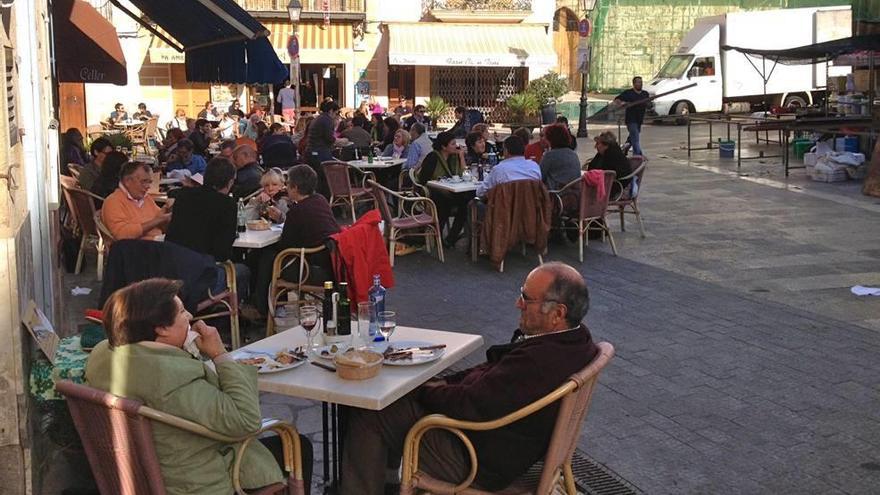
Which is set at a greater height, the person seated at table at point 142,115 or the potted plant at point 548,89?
the potted plant at point 548,89

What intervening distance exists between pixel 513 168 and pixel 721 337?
8.80 ft

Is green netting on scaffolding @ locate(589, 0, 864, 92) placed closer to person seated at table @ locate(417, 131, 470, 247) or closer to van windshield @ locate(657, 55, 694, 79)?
van windshield @ locate(657, 55, 694, 79)

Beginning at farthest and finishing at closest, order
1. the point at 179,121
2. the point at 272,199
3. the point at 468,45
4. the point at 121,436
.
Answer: the point at 468,45 < the point at 179,121 < the point at 272,199 < the point at 121,436

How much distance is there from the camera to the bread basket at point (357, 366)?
330 centimetres

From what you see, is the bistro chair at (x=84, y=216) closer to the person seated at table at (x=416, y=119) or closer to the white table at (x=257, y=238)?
the white table at (x=257, y=238)

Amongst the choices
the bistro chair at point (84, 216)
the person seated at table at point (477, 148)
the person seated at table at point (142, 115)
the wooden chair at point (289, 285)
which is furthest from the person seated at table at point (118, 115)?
the wooden chair at point (289, 285)

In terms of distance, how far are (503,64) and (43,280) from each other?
2503 centimetres

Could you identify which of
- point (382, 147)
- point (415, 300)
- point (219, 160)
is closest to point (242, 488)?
point (219, 160)

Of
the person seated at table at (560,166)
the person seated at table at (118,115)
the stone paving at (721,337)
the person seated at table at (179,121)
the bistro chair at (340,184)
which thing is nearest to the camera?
the stone paving at (721,337)

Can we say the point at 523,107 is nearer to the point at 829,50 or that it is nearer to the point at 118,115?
the point at 829,50

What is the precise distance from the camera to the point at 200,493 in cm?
287

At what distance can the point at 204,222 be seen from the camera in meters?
5.84

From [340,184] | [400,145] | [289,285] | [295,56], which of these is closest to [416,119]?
[295,56]

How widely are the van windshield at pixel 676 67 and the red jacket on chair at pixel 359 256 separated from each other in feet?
74.3
